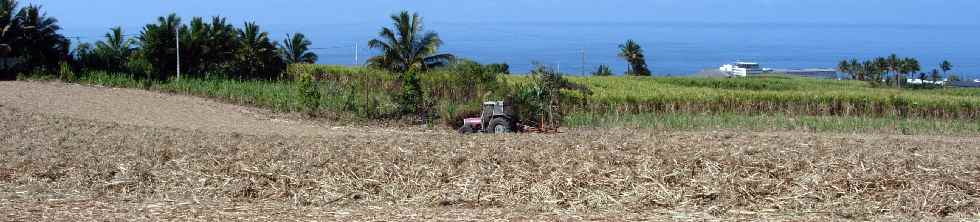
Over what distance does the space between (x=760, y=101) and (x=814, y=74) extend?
6059 centimetres

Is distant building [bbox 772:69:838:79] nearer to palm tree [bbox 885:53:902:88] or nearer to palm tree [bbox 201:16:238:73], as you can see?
palm tree [bbox 885:53:902:88]

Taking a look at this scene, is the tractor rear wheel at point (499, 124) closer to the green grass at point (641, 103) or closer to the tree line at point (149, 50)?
the green grass at point (641, 103)

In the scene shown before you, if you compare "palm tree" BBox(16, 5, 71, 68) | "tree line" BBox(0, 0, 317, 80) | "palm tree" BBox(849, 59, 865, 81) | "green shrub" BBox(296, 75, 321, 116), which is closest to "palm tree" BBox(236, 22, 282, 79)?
"tree line" BBox(0, 0, 317, 80)

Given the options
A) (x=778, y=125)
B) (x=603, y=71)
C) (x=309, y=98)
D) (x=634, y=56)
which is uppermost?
(x=634, y=56)

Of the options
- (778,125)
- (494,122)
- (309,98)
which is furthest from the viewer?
(778,125)

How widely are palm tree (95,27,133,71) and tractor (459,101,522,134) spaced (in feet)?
41.3

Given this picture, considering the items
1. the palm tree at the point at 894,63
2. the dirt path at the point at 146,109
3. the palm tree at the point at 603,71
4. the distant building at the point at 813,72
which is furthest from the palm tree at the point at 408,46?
the distant building at the point at 813,72

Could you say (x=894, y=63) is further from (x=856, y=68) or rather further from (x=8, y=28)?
(x=8, y=28)

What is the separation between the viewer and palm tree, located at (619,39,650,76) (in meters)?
55.5

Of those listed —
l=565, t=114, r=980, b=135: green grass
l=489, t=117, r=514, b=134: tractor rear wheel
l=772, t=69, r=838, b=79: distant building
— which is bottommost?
l=565, t=114, r=980, b=135: green grass

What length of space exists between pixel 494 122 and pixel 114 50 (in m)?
14.7

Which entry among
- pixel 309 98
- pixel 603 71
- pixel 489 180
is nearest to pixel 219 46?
pixel 309 98

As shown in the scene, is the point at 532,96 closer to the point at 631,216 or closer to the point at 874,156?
the point at 874,156

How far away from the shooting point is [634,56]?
55688mm
